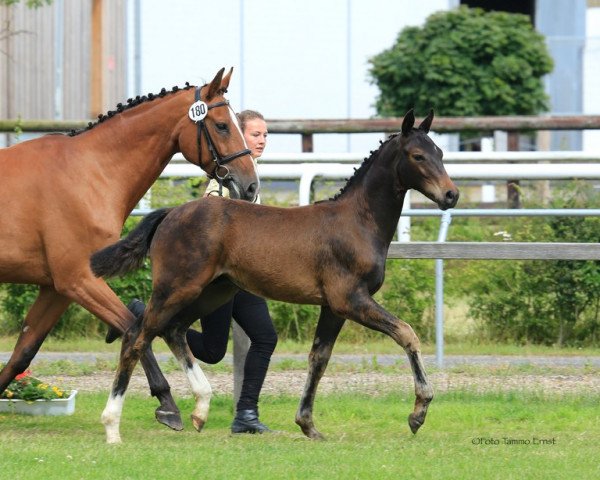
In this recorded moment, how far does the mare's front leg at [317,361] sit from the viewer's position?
6836mm

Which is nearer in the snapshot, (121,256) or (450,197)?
(450,197)

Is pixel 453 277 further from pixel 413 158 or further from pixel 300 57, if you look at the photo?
pixel 300 57

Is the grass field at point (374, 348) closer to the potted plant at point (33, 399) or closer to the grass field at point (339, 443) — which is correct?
the grass field at point (339, 443)

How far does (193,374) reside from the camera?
6.91 meters

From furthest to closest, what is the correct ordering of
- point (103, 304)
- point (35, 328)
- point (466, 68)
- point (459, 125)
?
1. point (466, 68)
2. point (459, 125)
3. point (35, 328)
4. point (103, 304)

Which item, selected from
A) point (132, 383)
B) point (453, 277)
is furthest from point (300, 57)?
point (132, 383)

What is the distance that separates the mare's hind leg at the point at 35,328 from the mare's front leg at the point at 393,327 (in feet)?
6.29

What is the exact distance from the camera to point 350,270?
6516 mm

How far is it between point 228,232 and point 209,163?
0.69m

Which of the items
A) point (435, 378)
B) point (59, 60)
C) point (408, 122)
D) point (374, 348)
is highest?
point (59, 60)

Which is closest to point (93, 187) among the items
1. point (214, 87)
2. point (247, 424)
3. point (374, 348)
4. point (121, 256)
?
point (121, 256)

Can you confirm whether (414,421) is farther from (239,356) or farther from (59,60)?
(59,60)

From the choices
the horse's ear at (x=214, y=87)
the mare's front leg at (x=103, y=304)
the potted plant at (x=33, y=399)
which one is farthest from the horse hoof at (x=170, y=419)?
the horse's ear at (x=214, y=87)

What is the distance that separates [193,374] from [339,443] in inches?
36.7
